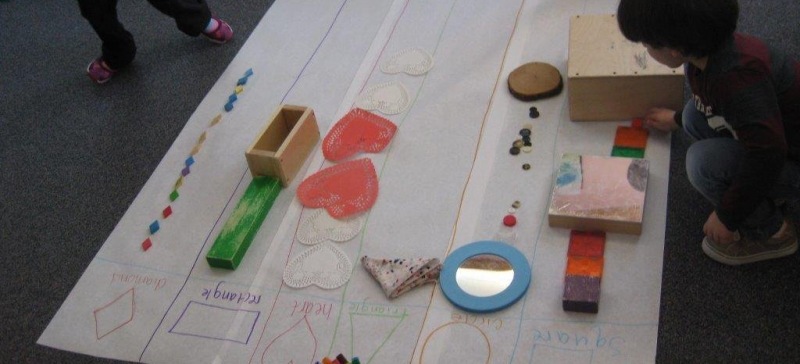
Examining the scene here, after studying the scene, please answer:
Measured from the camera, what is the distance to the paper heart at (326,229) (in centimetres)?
133

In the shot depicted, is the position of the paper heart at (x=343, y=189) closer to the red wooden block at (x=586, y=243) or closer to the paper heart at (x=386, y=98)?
the paper heart at (x=386, y=98)

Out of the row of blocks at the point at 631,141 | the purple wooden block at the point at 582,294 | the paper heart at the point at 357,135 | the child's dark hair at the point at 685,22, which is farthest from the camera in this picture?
the paper heart at the point at 357,135

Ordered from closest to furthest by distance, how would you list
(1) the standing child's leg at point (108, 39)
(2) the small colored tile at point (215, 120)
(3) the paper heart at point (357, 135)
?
(3) the paper heart at point (357, 135)
(2) the small colored tile at point (215, 120)
(1) the standing child's leg at point (108, 39)

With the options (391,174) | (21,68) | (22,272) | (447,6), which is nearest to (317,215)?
(391,174)

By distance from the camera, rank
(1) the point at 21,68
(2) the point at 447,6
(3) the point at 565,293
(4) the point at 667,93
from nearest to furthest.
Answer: (3) the point at 565,293 → (4) the point at 667,93 → (2) the point at 447,6 → (1) the point at 21,68

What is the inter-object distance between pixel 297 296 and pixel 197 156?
464 millimetres

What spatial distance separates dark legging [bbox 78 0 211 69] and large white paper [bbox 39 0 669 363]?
0.63ft

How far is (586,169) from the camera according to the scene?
130 centimetres

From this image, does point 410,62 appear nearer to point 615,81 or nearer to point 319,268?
point 615,81

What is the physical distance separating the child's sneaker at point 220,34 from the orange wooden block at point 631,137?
102cm

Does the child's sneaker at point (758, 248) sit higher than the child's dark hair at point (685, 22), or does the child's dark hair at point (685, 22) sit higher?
the child's dark hair at point (685, 22)

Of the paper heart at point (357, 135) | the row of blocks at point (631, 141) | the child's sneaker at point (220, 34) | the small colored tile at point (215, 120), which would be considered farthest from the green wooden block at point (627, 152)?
the child's sneaker at point (220, 34)

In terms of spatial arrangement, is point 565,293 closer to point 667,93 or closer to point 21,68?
point 667,93

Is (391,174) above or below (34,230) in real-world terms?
above
